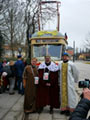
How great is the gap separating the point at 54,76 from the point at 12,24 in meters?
25.8

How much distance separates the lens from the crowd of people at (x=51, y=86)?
5832 millimetres

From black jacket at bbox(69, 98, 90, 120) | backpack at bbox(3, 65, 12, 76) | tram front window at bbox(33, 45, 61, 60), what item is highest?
black jacket at bbox(69, 98, 90, 120)

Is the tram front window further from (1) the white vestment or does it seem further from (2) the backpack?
(1) the white vestment

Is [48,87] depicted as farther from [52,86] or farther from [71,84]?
[71,84]

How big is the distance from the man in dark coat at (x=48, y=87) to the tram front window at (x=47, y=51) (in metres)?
5.32

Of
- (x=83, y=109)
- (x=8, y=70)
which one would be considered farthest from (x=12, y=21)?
(x=83, y=109)

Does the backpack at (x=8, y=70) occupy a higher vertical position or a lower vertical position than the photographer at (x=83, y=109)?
lower

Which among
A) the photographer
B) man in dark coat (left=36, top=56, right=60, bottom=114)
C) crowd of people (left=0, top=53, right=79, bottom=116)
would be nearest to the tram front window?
crowd of people (left=0, top=53, right=79, bottom=116)

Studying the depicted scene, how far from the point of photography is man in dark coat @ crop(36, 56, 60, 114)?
5.93 m

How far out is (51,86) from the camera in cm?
598

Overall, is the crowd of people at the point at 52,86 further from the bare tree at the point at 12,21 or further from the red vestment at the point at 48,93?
the bare tree at the point at 12,21

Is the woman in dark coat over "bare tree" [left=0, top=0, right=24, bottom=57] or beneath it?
beneath

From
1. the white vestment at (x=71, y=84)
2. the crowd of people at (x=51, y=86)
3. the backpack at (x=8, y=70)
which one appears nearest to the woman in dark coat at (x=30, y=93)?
the crowd of people at (x=51, y=86)

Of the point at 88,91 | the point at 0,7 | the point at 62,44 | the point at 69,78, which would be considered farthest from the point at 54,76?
the point at 0,7
